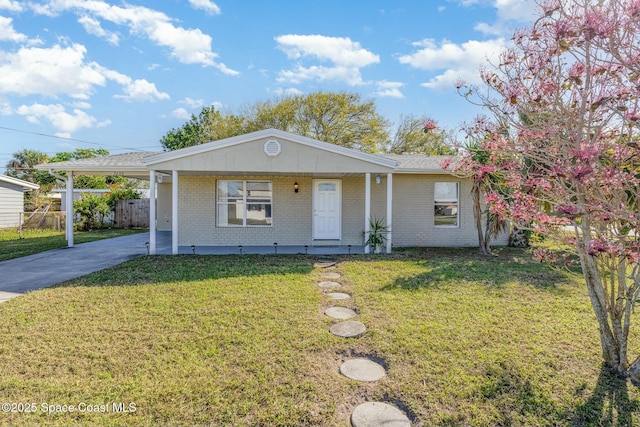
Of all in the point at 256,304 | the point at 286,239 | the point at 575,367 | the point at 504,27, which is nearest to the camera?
the point at 575,367

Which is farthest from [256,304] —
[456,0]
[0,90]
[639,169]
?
[0,90]

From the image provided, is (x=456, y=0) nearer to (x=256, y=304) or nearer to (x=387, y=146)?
(x=256, y=304)

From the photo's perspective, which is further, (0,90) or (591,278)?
(0,90)

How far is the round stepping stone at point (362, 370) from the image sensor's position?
10.9 ft

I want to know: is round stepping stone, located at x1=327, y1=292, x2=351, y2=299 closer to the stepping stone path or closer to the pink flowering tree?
the stepping stone path

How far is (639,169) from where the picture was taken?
3107 millimetres

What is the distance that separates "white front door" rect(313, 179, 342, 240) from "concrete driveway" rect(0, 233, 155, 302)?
5.74 m

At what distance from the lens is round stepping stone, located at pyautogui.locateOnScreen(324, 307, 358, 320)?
4980 mm

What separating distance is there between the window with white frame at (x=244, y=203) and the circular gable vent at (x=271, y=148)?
2.19m

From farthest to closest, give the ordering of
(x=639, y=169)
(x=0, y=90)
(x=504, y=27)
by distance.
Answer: (x=0, y=90)
(x=504, y=27)
(x=639, y=169)

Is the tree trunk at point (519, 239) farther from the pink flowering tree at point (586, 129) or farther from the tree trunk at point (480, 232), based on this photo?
the pink flowering tree at point (586, 129)

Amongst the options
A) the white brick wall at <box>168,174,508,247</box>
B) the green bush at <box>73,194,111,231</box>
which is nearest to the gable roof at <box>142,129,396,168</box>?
the white brick wall at <box>168,174,508,247</box>

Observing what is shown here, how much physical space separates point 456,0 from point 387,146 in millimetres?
19468

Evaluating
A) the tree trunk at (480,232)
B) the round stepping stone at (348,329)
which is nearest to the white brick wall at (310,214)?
the tree trunk at (480,232)
